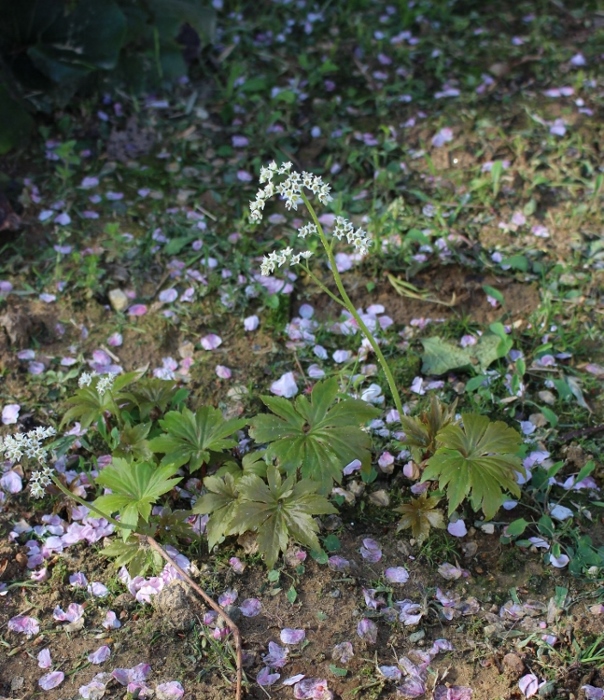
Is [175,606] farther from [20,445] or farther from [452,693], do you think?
[452,693]

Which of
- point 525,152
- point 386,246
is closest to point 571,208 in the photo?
point 525,152

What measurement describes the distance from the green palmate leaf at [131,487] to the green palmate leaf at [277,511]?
0.80ft

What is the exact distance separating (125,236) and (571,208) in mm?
2088

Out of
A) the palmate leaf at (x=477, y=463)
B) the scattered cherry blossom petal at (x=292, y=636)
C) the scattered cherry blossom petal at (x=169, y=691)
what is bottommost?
the scattered cherry blossom petal at (x=292, y=636)

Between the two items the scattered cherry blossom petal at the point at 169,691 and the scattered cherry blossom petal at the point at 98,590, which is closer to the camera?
the scattered cherry blossom petal at the point at 169,691

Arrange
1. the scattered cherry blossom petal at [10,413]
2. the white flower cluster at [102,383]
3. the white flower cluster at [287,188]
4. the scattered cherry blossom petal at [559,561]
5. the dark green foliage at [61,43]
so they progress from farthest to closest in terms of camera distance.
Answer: the dark green foliage at [61,43] < the scattered cherry blossom petal at [10,413] < the white flower cluster at [102,383] < the scattered cherry blossom petal at [559,561] < the white flower cluster at [287,188]

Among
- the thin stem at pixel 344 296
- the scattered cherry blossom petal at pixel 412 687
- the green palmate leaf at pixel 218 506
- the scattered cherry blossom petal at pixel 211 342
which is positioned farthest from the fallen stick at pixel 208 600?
the scattered cherry blossom petal at pixel 211 342

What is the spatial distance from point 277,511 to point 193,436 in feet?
1.39

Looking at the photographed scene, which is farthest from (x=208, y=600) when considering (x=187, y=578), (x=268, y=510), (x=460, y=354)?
(x=460, y=354)

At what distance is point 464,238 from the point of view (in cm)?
353

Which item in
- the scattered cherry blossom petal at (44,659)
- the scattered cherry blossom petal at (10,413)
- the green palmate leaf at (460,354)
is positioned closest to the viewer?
the scattered cherry blossom petal at (44,659)

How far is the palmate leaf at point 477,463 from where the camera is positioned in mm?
2260

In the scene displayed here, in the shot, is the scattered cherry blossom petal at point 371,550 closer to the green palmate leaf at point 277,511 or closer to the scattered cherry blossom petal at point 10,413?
the green palmate leaf at point 277,511

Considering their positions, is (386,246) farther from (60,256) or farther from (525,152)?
(60,256)
